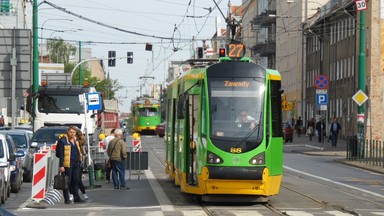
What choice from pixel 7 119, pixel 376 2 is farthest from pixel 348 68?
pixel 7 119

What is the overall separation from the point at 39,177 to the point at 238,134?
15.0ft

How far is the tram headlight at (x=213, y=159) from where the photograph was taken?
22547mm

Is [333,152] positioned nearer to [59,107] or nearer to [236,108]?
[59,107]

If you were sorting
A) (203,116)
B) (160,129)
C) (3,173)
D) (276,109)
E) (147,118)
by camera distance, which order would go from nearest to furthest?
(203,116) < (276,109) < (3,173) < (160,129) < (147,118)

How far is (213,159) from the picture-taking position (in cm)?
2258

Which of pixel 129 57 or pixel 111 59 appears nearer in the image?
pixel 111 59

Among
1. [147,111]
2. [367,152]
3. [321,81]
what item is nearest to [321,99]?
[321,81]

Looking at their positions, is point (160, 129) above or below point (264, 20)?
below

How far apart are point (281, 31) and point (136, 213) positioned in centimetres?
8603

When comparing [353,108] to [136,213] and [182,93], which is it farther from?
[136,213]

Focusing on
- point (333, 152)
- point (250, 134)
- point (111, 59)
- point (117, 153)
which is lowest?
point (333, 152)

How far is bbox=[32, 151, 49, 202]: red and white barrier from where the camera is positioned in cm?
2383

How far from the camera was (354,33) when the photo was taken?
72312mm

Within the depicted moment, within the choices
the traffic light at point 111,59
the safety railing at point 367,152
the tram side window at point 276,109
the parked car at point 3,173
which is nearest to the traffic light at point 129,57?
the traffic light at point 111,59
